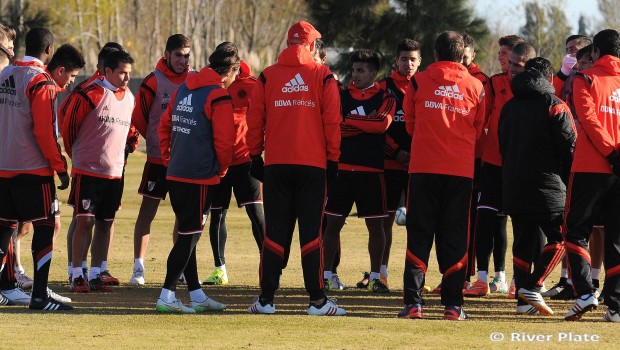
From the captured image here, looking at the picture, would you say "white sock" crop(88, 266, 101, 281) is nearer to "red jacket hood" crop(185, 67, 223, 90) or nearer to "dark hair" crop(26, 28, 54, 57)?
"dark hair" crop(26, 28, 54, 57)

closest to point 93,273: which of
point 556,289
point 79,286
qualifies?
point 79,286

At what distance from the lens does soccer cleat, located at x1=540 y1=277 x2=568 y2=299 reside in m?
11.2

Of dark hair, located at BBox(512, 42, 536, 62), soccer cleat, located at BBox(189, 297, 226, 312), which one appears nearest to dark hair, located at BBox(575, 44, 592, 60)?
dark hair, located at BBox(512, 42, 536, 62)

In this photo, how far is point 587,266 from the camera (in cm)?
963

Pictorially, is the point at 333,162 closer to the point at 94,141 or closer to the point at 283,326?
the point at 283,326

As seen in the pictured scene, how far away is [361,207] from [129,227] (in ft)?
26.1

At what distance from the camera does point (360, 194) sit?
11.5 m

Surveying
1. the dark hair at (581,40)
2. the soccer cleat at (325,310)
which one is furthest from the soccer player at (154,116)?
the dark hair at (581,40)

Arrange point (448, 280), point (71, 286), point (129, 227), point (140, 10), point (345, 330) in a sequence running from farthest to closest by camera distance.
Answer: point (140, 10)
point (129, 227)
point (71, 286)
point (448, 280)
point (345, 330)

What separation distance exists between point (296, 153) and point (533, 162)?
6.67ft

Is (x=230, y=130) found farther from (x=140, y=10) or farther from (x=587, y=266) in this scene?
(x=140, y=10)

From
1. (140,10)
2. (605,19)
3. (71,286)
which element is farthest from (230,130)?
(605,19)

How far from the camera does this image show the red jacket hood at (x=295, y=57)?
9680 mm

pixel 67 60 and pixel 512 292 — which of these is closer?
pixel 67 60
